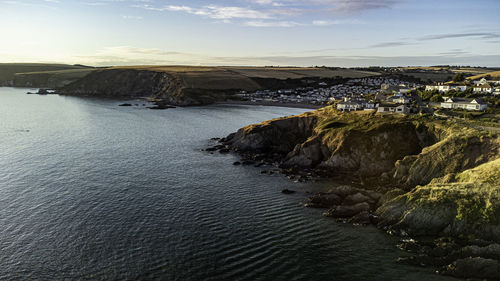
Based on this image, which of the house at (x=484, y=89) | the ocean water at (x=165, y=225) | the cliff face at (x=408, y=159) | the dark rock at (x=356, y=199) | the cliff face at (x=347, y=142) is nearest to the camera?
the ocean water at (x=165, y=225)

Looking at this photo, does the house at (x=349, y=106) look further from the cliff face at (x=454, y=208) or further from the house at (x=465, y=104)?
the cliff face at (x=454, y=208)

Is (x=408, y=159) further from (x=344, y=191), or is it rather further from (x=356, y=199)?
(x=356, y=199)

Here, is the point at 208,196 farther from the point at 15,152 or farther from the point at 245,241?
the point at 15,152

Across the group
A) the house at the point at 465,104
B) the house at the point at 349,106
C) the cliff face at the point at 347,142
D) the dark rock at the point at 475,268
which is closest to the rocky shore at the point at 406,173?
the dark rock at the point at 475,268

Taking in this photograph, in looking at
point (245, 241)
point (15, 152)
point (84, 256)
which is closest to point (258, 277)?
point (245, 241)

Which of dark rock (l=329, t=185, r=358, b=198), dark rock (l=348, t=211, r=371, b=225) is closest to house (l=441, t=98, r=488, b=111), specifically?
dark rock (l=329, t=185, r=358, b=198)
